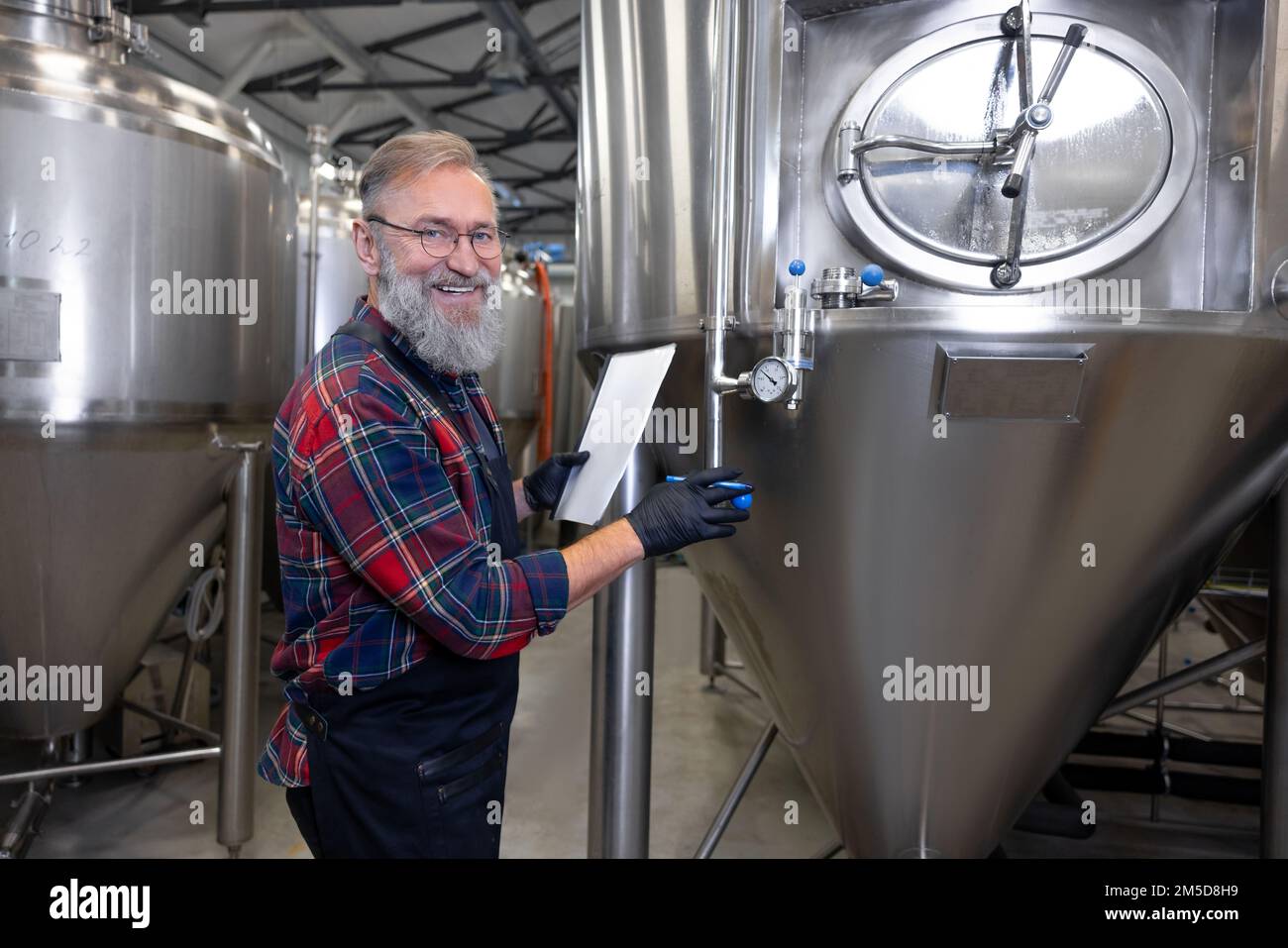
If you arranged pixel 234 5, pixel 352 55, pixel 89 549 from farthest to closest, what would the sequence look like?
pixel 352 55
pixel 234 5
pixel 89 549

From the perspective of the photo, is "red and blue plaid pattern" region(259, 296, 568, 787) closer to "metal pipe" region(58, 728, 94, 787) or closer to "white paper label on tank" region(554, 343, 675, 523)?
"white paper label on tank" region(554, 343, 675, 523)

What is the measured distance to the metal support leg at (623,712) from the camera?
214cm

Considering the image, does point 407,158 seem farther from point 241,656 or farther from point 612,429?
point 241,656

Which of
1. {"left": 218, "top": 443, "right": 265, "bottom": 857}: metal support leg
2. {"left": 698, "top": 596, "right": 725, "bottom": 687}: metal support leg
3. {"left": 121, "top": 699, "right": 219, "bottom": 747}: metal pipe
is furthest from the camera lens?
{"left": 698, "top": 596, "right": 725, "bottom": 687}: metal support leg

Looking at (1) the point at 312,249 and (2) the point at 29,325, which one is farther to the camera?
(1) the point at 312,249

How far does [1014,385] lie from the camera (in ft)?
4.92

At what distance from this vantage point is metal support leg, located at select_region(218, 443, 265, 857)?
8.43 feet

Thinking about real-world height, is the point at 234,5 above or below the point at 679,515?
above

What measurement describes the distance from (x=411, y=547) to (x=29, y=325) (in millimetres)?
1484

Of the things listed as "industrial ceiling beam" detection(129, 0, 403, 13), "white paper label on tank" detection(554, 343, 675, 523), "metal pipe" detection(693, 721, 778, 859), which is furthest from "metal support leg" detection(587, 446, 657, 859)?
"industrial ceiling beam" detection(129, 0, 403, 13)

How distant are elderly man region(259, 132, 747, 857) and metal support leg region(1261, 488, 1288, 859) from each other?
3.82ft

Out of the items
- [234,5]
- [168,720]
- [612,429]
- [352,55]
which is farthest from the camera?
[352,55]

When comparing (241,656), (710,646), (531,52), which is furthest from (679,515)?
(531,52)

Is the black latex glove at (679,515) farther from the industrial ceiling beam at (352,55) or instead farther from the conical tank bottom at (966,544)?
the industrial ceiling beam at (352,55)
